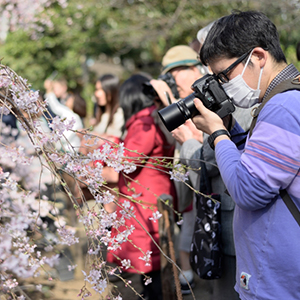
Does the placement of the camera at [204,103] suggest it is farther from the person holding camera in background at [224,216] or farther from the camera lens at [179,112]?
the person holding camera in background at [224,216]

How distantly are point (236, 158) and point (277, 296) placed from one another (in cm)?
46

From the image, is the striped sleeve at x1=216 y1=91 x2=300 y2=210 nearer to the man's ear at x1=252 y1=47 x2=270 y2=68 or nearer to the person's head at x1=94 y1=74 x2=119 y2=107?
the man's ear at x1=252 y1=47 x2=270 y2=68

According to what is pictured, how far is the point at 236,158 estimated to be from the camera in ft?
4.07

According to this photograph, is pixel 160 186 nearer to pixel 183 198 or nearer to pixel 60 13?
pixel 183 198

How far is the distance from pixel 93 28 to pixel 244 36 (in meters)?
10.4

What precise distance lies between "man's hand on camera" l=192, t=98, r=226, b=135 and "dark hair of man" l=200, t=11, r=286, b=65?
203mm

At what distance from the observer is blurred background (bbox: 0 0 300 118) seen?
24.8ft

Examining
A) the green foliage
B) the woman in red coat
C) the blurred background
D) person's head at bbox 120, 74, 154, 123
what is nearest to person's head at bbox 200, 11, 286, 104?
the woman in red coat

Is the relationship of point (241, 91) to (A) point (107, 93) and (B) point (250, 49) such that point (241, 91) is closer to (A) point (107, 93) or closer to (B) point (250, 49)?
(B) point (250, 49)

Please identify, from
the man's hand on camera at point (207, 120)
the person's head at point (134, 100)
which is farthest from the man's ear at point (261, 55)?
the person's head at point (134, 100)

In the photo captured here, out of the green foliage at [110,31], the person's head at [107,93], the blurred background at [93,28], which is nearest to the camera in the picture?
the person's head at [107,93]

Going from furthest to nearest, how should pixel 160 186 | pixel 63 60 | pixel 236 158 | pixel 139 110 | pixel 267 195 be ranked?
pixel 63 60
pixel 139 110
pixel 160 186
pixel 236 158
pixel 267 195

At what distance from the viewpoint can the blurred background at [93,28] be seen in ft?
24.8

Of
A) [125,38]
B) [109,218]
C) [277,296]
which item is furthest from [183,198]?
[125,38]
